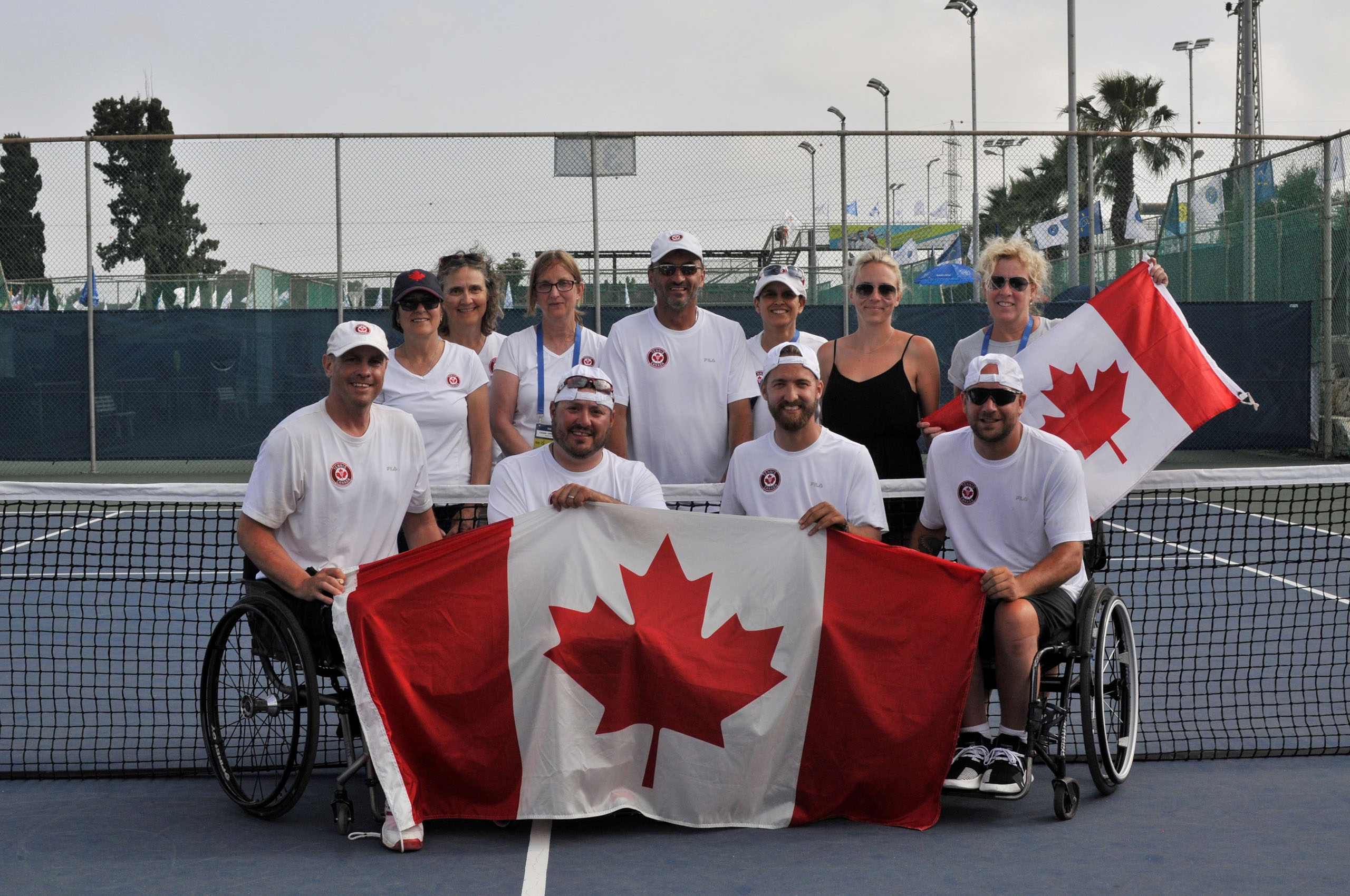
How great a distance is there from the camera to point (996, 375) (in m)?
4.72

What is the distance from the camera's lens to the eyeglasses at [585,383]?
468 cm

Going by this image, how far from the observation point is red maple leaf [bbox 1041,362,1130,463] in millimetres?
5609

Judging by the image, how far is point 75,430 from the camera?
1412cm

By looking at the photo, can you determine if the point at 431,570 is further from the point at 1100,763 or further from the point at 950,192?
the point at 950,192

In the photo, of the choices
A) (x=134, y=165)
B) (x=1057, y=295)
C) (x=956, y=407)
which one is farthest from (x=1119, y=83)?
(x=956, y=407)

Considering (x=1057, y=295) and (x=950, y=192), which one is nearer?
(x=950, y=192)

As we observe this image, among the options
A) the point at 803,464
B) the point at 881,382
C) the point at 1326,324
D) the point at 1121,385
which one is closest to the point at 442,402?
the point at 803,464

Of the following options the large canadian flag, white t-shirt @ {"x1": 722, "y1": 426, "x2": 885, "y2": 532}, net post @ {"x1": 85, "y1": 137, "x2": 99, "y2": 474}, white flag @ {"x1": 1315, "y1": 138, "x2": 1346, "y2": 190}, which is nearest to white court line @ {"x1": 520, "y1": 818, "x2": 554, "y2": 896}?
the large canadian flag

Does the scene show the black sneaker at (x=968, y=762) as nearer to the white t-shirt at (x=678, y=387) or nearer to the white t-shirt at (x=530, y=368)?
the white t-shirt at (x=678, y=387)

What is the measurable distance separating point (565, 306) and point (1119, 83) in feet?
142

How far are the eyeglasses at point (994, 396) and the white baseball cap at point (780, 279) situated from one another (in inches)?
40.4

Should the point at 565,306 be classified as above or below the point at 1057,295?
below

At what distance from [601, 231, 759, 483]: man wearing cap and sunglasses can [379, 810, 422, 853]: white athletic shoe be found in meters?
1.74

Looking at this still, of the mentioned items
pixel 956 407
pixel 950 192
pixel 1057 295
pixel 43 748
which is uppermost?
pixel 950 192
